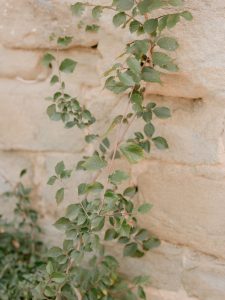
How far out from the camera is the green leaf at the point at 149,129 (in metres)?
1.64

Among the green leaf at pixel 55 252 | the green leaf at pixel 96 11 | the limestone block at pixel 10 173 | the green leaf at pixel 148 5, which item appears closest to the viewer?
the green leaf at pixel 148 5

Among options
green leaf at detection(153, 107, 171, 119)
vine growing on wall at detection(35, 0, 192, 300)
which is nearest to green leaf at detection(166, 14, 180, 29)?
vine growing on wall at detection(35, 0, 192, 300)

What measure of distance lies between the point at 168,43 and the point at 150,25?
0.23 ft

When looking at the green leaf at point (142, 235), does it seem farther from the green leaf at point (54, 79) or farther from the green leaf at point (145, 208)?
the green leaf at point (54, 79)

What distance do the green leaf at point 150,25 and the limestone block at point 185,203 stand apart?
420 millimetres

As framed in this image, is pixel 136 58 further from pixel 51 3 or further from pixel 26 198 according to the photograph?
pixel 26 198

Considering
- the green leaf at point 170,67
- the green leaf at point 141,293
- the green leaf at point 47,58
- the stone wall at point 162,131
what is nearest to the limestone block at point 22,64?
the stone wall at point 162,131

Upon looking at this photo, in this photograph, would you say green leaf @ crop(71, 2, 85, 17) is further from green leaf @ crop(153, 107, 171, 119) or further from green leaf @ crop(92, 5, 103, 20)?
green leaf @ crop(153, 107, 171, 119)

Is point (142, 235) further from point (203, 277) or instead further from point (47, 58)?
point (47, 58)

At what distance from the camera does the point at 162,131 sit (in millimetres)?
1674

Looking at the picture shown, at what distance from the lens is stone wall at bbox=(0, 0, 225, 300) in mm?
1561

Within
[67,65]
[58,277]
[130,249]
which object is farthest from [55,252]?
[67,65]

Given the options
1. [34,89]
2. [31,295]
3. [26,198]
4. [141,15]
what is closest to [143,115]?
[141,15]

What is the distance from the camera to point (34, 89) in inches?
73.9
